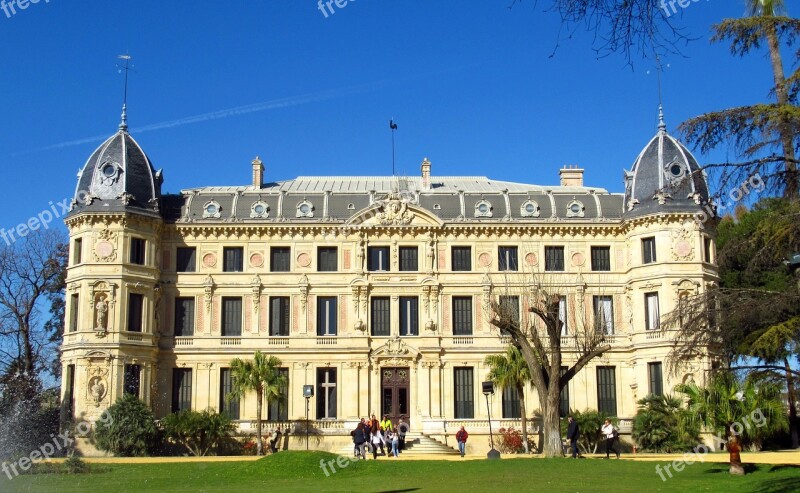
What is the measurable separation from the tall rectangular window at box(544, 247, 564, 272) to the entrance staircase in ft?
34.9

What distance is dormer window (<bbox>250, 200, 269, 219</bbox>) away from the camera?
5003 centimetres

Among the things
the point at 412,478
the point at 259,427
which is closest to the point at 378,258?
the point at 259,427

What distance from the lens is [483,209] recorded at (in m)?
50.6

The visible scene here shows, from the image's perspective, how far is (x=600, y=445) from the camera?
4588cm

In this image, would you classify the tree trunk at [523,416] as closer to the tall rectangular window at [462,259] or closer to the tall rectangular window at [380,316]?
the tall rectangular window at [462,259]

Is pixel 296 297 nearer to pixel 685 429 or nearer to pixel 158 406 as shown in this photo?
pixel 158 406

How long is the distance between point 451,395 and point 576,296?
812 centimetres

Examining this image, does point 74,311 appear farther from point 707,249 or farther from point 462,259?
point 707,249

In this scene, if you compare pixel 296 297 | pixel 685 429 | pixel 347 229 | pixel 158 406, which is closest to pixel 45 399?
pixel 158 406

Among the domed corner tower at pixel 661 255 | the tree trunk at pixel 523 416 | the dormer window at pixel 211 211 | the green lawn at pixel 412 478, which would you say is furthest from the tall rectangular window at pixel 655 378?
the dormer window at pixel 211 211

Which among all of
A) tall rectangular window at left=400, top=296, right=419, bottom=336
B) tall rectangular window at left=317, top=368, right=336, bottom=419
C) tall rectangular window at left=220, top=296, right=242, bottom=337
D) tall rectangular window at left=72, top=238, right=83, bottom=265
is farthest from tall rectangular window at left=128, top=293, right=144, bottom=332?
tall rectangular window at left=400, top=296, right=419, bottom=336

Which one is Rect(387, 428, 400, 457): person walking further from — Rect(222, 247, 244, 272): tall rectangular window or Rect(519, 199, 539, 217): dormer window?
Rect(519, 199, 539, 217): dormer window

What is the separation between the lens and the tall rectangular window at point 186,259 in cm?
4981

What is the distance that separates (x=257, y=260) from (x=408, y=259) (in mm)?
7715
